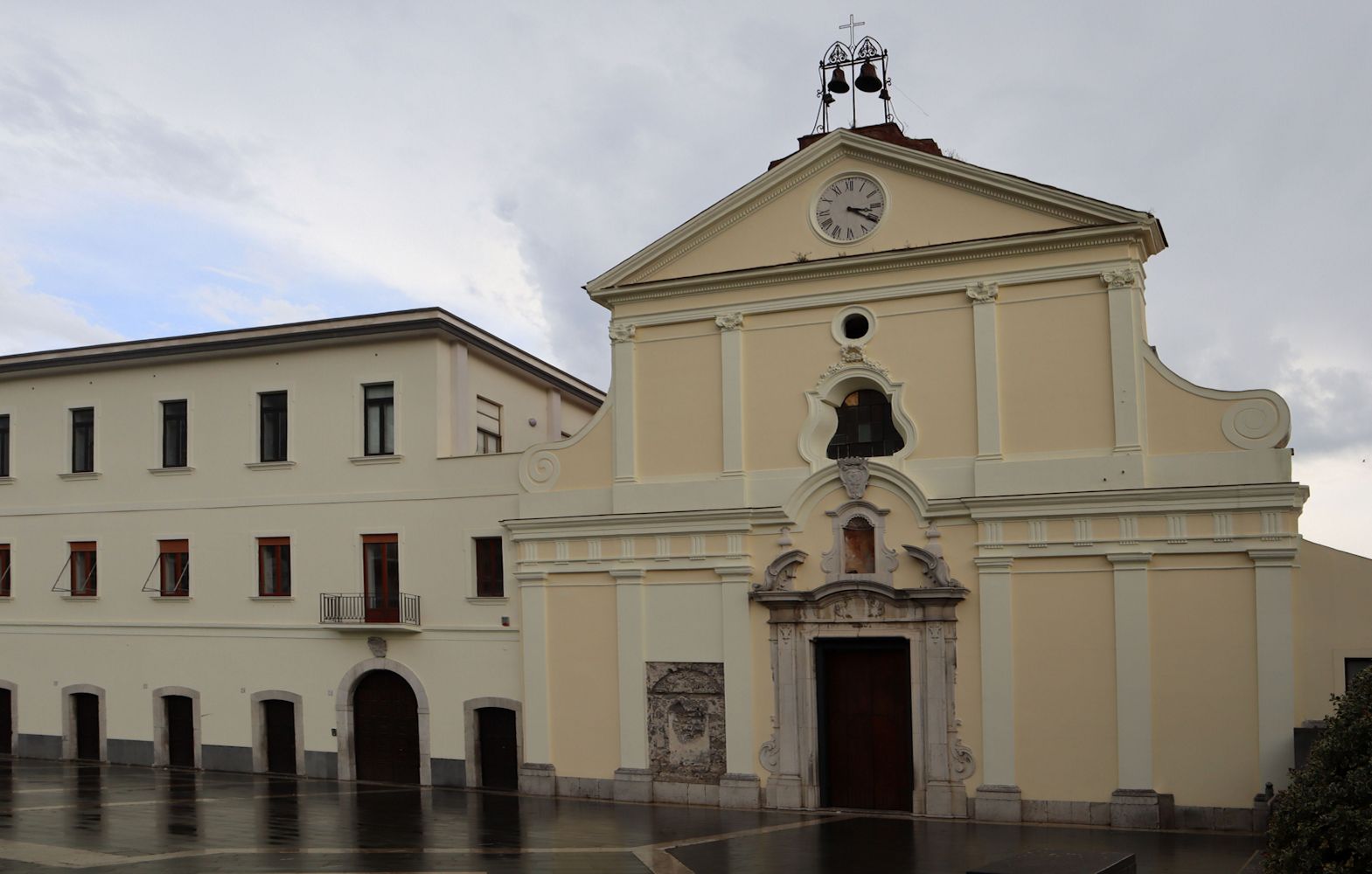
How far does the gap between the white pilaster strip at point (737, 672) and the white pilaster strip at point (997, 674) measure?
158 inches

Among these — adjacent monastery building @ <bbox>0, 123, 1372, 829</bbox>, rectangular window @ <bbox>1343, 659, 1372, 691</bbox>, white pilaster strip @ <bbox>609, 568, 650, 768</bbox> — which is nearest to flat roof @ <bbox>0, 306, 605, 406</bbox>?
adjacent monastery building @ <bbox>0, 123, 1372, 829</bbox>

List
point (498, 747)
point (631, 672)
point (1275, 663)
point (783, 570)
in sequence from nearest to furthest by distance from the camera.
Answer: point (1275, 663) → point (783, 570) → point (631, 672) → point (498, 747)

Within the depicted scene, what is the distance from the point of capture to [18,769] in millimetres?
27109

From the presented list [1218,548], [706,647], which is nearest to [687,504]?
[706,647]

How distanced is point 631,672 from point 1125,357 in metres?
10.1

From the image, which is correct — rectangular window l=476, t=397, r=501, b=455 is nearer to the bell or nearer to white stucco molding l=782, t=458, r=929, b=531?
white stucco molding l=782, t=458, r=929, b=531

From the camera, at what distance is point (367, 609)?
2570 centimetres

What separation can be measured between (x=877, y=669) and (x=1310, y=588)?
6825mm

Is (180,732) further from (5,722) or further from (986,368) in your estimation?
(986,368)

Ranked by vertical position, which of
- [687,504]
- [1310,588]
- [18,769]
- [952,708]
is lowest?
[18,769]

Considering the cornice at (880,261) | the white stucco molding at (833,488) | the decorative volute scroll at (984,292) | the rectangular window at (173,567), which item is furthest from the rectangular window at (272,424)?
the decorative volute scroll at (984,292)

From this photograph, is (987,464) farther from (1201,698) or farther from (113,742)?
(113,742)

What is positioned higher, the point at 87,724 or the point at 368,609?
the point at 368,609

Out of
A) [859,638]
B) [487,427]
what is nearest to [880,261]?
[859,638]
